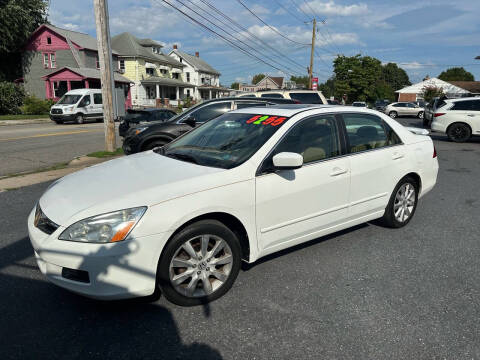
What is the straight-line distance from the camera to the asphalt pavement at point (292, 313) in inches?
99.3

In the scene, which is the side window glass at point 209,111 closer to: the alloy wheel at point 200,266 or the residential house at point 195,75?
the alloy wheel at point 200,266

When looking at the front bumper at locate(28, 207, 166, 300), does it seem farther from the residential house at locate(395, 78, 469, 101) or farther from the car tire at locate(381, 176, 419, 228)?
the residential house at locate(395, 78, 469, 101)

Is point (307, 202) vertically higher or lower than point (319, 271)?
higher

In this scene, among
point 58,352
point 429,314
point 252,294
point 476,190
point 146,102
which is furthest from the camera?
point 146,102

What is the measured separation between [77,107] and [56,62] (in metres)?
20.0

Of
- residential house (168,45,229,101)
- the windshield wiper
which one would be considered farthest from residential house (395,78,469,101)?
the windshield wiper

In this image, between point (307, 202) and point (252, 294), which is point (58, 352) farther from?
point (307, 202)

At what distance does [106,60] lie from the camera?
1009 centimetres

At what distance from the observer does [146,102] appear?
46.8m

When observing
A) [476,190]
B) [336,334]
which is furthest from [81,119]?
[336,334]

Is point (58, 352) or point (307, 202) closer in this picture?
point (58, 352)

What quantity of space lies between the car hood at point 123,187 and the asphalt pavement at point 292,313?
0.81 metres

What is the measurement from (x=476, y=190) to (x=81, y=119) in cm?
2305

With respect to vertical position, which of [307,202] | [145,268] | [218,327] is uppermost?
[307,202]
